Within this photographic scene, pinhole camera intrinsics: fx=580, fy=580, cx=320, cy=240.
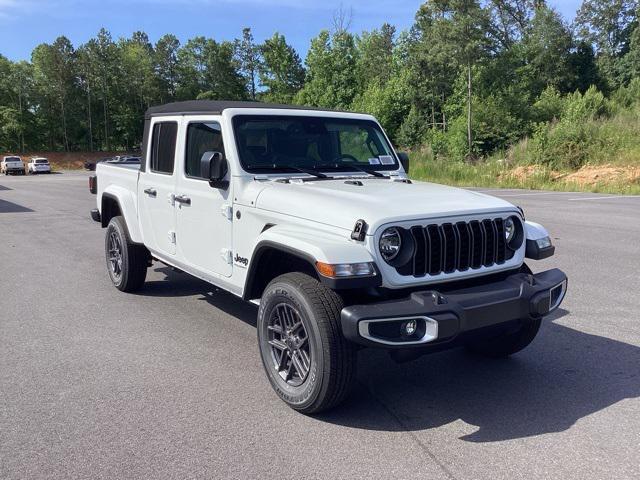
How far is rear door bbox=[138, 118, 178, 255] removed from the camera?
18.1 ft

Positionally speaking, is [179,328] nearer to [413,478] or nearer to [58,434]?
[58,434]

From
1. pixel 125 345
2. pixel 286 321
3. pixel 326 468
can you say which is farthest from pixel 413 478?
pixel 125 345

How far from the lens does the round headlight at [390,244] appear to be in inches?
140

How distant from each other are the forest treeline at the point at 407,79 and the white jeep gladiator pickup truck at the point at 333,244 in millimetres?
30765

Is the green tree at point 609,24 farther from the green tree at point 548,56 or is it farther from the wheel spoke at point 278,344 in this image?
the wheel spoke at point 278,344

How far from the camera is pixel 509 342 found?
4562 mm

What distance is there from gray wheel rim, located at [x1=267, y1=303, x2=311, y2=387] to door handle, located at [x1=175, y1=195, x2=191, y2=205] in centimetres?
171

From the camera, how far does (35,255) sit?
31.6 feet

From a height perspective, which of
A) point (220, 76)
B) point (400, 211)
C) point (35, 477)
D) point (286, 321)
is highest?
point (220, 76)

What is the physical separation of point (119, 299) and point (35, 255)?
3.82 meters

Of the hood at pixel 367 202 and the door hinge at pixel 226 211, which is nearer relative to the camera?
the hood at pixel 367 202

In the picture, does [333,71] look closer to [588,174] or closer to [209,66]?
[209,66]

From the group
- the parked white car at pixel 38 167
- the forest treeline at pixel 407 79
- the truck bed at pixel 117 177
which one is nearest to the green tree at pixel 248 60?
the forest treeline at pixel 407 79

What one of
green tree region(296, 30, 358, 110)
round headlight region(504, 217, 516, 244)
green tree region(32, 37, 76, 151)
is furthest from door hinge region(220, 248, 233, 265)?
green tree region(32, 37, 76, 151)
